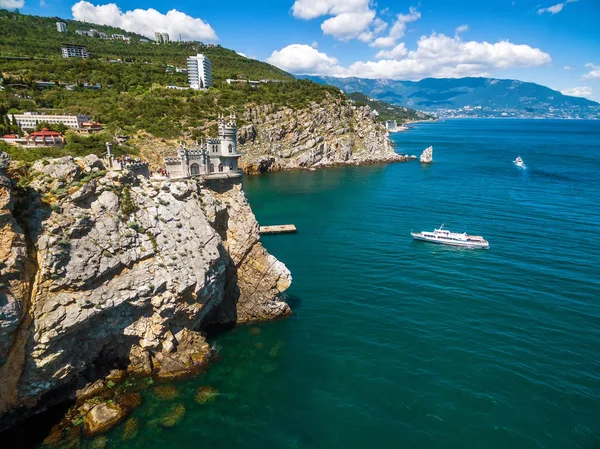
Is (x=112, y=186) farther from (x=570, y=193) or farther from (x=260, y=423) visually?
(x=570, y=193)

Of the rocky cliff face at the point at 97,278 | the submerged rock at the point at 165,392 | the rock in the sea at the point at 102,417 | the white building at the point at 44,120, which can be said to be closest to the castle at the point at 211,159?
the rocky cliff face at the point at 97,278

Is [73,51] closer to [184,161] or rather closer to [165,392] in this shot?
[184,161]

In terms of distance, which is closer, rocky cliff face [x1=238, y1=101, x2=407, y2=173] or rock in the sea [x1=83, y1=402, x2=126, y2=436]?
rock in the sea [x1=83, y1=402, x2=126, y2=436]

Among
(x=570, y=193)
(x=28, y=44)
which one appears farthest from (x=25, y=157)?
(x=28, y=44)

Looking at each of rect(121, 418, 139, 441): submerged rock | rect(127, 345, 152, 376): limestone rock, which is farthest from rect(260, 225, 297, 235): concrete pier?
rect(121, 418, 139, 441): submerged rock

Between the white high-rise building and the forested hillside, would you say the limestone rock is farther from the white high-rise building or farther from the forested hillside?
the white high-rise building

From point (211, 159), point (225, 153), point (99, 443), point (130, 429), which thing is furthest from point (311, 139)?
point (99, 443)
